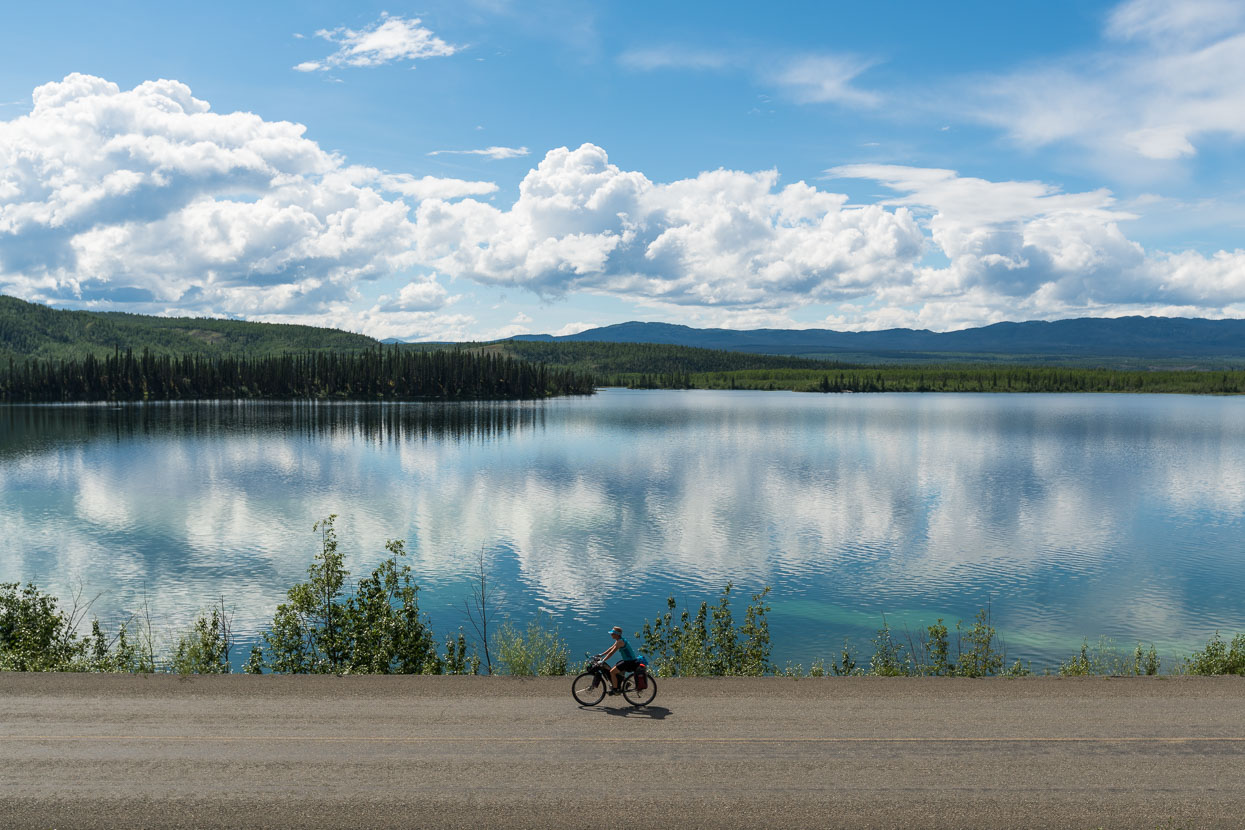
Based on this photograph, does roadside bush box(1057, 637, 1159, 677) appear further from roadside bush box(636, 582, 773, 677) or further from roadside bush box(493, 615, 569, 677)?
roadside bush box(493, 615, 569, 677)

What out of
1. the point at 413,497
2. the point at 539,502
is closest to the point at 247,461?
the point at 413,497

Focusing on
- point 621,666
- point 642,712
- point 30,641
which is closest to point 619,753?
point 642,712

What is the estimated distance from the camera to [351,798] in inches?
574

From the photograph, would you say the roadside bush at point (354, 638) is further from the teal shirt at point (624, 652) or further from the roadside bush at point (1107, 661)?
the roadside bush at point (1107, 661)

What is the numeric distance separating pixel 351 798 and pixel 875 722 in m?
10.9

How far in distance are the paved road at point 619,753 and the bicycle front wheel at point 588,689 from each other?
0.37 m

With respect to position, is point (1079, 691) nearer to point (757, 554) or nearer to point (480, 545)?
point (757, 554)

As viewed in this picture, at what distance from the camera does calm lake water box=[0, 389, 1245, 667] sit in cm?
4009

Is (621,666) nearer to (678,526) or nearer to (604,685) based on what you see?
(604,685)

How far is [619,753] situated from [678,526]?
139 ft

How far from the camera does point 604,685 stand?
1941 centimetres

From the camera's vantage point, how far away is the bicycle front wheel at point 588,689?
19.3 metres

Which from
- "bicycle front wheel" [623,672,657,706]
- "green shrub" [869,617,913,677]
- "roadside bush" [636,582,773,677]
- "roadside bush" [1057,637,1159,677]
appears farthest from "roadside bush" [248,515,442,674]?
"roadside bush" [1057,637,1159,677]

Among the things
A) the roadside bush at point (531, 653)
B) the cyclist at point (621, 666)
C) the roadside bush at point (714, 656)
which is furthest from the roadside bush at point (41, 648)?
the roadside bush at point (714, 656)
